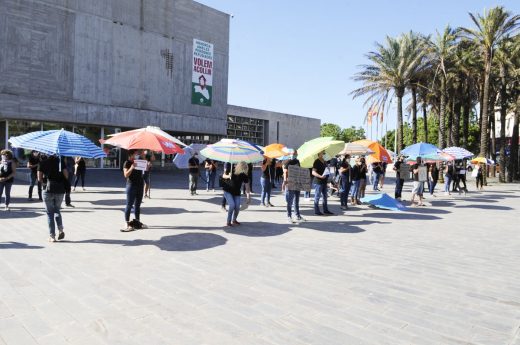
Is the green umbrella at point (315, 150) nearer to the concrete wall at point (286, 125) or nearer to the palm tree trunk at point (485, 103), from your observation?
the palm tree trunk at point (485, 103)

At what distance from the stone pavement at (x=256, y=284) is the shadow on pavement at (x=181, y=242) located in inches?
1.4

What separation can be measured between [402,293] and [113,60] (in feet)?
97.5

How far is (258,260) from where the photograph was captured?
20.7ft

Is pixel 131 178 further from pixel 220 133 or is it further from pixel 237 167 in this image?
pixel 220 133

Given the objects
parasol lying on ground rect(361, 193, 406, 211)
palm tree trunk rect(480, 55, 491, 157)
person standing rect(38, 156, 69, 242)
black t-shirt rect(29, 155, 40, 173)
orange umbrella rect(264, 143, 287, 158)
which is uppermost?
palm tree trunk rect(480, 55, 491, 157)

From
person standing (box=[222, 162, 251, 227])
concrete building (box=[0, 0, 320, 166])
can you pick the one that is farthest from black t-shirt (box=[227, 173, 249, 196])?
concrete building (box=[0, 0, 320, 166])

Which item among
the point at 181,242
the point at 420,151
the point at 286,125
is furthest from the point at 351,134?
the point at 181,242

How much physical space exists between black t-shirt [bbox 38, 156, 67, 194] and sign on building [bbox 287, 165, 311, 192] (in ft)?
16.5

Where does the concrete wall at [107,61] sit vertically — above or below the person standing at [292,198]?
above

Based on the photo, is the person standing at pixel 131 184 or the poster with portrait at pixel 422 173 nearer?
the person standing at pixel 131 184

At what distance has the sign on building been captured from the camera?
9.86 m

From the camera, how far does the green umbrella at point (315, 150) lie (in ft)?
34.8

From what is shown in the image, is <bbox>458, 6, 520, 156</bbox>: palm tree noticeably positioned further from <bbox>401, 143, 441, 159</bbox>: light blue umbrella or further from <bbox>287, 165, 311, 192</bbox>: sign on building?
<bbox>287, 165, 311, 192</bbox>: sign on building

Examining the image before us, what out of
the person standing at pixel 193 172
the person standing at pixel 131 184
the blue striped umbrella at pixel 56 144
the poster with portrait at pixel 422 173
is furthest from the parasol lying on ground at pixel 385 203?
the blue striped umbrella at pixel 56 144
